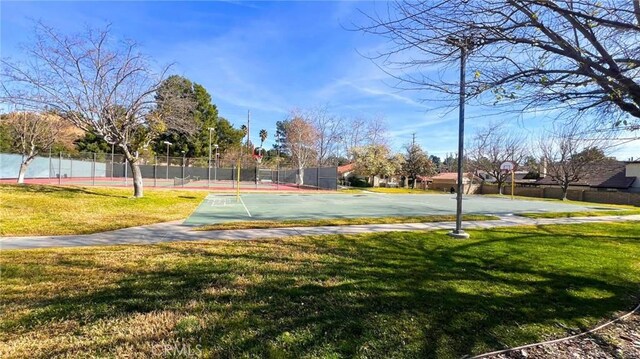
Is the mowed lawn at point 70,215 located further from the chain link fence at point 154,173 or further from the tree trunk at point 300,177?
the tree trunk at point 300,177

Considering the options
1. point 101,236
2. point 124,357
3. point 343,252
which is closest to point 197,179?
point 101,236

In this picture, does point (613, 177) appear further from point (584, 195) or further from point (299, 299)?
point (299, 299)

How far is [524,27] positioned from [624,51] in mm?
1165

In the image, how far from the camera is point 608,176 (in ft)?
147

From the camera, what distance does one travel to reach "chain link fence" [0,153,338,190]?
3147cm

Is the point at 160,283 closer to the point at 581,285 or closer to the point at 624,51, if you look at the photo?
the point at 581,285

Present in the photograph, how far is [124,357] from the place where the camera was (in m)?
2.77

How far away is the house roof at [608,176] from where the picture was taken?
135 ft

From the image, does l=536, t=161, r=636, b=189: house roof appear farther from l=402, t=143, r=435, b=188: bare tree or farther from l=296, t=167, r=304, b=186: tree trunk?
l=296, t=167, r=304, b=186: tree trunk

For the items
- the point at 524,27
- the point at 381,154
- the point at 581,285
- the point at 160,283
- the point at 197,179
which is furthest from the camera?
the point at 381,154

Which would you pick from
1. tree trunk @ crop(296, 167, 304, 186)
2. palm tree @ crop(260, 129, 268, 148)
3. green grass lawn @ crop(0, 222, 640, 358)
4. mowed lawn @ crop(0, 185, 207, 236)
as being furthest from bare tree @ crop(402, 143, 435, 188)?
green grass lawn @ crop(0, 222, 640, 358)

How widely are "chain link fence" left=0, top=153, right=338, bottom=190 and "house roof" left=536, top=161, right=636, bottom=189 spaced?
30179 mm

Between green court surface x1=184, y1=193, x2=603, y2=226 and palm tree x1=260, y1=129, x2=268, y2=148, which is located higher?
palm tree x1=260, y1=129, x2=268, y2=148

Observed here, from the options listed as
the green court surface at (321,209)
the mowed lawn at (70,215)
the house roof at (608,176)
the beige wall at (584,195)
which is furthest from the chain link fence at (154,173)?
the house roof at (608,176)
